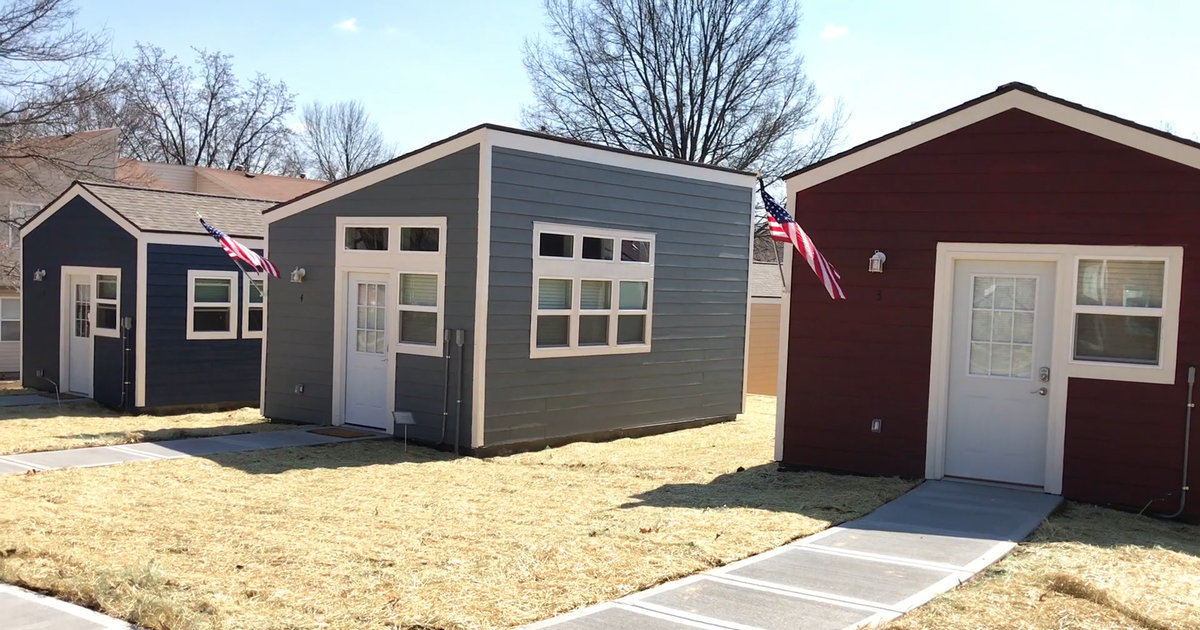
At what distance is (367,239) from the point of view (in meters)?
12.1

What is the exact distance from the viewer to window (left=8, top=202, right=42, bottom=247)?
22797 millimetres

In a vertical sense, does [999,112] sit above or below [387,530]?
above

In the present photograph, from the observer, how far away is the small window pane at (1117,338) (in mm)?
8156

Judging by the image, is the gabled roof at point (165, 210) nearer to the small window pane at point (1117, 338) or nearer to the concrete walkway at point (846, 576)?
the concrete walkway at point (846, 576)

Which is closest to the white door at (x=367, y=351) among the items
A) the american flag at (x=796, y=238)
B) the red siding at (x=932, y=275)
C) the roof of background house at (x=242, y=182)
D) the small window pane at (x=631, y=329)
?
the small window pane at (x=631, y=329)

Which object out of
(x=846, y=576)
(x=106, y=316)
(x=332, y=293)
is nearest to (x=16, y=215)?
(x=106, y=316)

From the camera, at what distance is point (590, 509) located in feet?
26.1

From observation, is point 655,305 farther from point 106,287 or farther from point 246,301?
point 106,287

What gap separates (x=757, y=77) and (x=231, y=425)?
80.1 ft

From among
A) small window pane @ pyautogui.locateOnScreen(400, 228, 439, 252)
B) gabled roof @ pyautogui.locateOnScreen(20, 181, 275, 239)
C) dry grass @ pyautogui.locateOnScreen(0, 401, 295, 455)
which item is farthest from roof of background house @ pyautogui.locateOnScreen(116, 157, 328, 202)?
small window pane @ pyautogui.locateOnScreen(400, 228, 439, 252)

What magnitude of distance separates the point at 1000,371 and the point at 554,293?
506 cm

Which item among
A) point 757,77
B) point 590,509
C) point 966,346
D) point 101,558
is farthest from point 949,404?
point 757,77

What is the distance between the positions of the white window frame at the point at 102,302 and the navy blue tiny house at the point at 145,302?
0.01 metres

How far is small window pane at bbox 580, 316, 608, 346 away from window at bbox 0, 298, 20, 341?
14.4m
